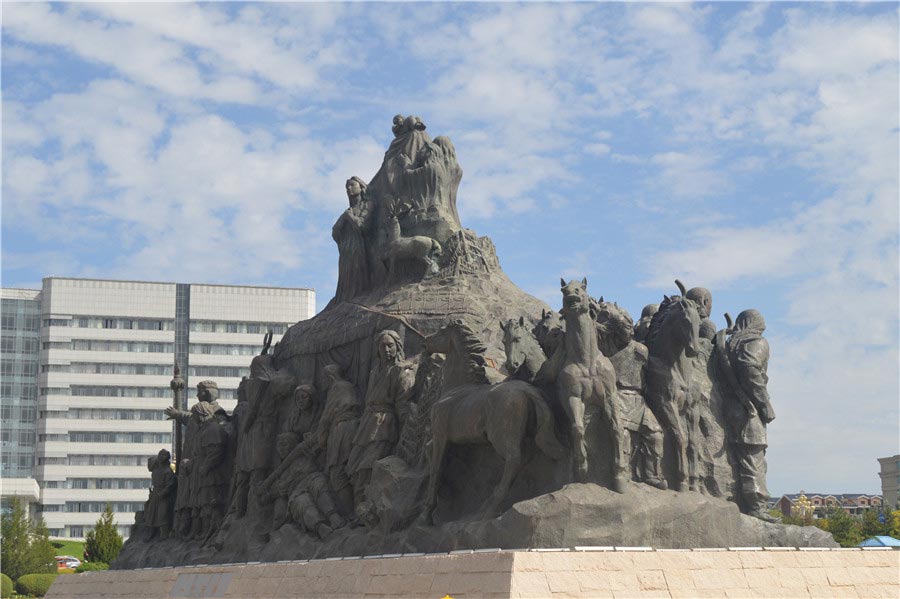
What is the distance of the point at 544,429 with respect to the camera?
15.9 m

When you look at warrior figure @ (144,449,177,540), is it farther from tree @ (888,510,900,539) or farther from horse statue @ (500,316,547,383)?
tree @ (888,510,900,539)

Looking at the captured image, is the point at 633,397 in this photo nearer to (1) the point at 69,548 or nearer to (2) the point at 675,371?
(2) the point at 675,371

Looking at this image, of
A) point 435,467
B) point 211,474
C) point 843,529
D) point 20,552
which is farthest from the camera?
point 20,552

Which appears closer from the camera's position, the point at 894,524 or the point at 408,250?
the point at 408,250

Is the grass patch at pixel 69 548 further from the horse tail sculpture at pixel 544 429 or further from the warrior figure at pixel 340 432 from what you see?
the horse tail sculpture at pixel 544 429

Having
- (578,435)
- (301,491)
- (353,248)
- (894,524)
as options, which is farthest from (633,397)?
(894,524)

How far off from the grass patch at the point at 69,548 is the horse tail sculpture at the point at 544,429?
44374 millimetres

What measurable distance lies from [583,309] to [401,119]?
30.9 ft

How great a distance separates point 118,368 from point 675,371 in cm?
5347

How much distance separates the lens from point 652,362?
17188 millimetres

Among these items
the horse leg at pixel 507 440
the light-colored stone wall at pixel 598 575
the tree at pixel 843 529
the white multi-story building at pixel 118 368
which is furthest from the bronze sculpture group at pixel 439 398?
the white multi-story building at pixel 118 368

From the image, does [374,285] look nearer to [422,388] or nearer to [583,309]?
[422,388]

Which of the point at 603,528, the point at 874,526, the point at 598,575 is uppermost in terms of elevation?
the point at 874,526

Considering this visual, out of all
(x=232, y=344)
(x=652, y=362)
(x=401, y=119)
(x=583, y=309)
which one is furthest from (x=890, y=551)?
(x=232, y=344)
